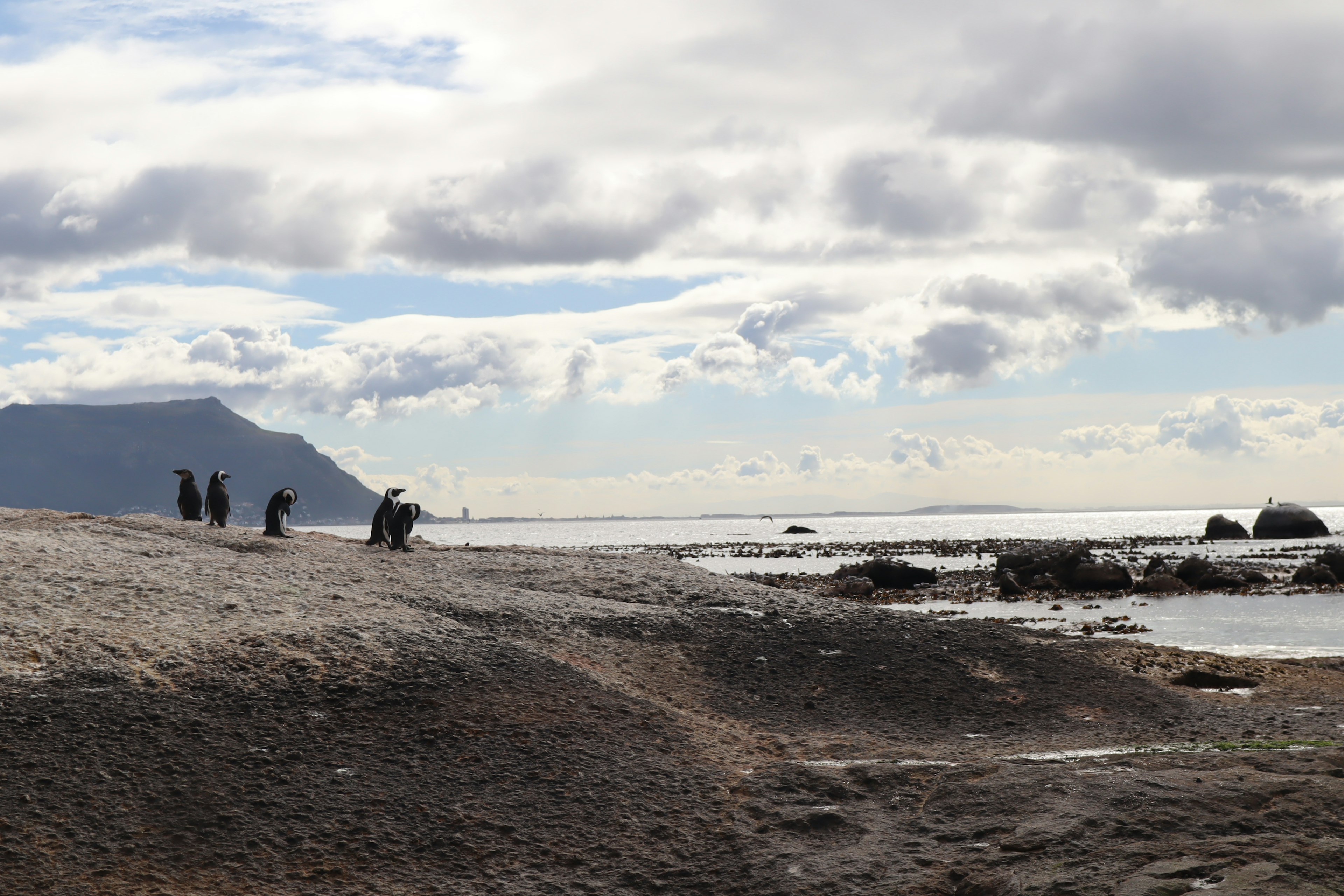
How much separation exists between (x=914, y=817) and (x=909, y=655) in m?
6.52

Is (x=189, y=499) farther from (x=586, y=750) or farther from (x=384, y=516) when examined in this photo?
(x=586, y=750)

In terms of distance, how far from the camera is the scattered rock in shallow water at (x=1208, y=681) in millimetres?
14641

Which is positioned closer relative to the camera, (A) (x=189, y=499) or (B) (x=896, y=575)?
(A) (x=189, y=499)

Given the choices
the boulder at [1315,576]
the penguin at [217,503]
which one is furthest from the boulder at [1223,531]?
the penguin at [217,503]

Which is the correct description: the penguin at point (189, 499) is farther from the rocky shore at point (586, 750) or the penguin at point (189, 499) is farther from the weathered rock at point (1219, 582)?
the weathered rock at point (1219, 582)

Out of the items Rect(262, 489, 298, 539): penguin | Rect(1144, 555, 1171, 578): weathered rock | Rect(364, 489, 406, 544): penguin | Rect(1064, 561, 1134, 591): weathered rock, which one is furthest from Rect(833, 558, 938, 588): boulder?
Rect(262, 489, 298, 539): penguin

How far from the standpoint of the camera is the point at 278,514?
2072 centimetres

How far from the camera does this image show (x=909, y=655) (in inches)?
565

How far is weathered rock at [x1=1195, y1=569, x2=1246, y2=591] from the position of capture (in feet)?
133

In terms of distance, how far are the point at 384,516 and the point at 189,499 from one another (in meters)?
6.38

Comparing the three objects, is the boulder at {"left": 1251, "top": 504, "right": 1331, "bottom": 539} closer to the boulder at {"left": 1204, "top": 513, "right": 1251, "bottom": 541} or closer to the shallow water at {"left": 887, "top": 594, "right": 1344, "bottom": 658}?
the boulder at {"left": 1204, "top": 513, "right": 1251, "bottom": 541}

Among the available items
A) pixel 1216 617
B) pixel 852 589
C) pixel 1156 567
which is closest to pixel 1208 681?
pixel 1216 617

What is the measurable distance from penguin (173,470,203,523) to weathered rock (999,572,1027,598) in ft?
100

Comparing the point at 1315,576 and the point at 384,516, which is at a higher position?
the point at 384,516
